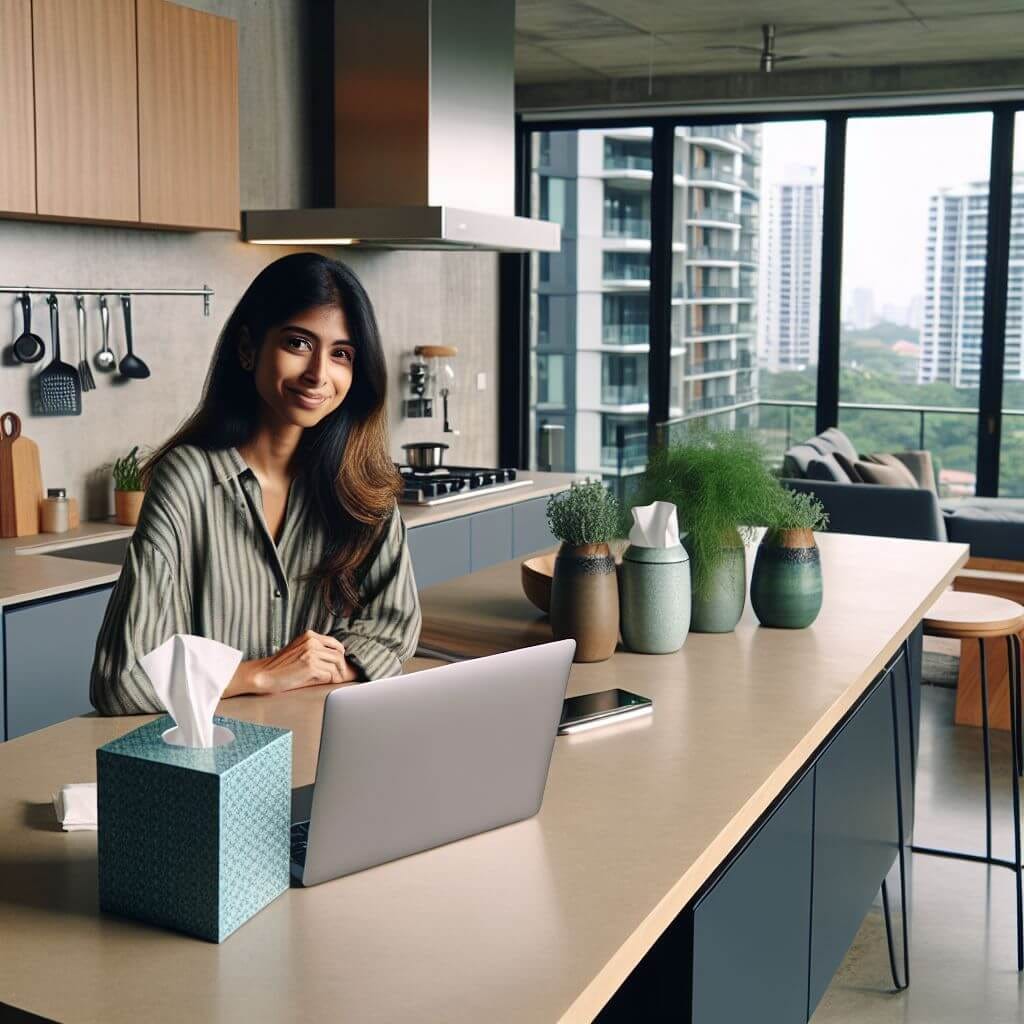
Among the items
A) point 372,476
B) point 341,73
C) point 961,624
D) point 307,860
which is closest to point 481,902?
point 307,860

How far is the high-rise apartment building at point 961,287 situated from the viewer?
6.80m

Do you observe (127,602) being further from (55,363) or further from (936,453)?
(936,453)

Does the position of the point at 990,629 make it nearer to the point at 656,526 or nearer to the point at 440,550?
the point at 656,526

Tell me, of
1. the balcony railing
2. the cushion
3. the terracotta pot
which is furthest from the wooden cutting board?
the balcony railing

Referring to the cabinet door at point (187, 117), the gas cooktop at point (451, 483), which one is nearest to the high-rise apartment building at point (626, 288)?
the gas cooktop at point (451, 483)

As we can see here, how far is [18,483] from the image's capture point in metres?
3.80

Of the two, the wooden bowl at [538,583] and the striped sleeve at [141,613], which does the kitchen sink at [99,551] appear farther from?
the striped sleeve at [141,613]

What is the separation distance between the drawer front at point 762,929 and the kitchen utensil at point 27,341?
9.51ft

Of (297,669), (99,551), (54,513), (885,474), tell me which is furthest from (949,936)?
(885,474)

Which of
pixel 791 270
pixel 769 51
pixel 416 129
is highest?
pixel 769 51

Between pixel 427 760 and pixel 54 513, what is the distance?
298 cm

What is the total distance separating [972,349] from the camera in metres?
6.92

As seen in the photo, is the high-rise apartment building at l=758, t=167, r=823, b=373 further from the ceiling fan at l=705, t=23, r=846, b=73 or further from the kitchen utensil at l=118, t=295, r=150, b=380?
the kitchen utensil at l=118, t=295, r=150, b=380

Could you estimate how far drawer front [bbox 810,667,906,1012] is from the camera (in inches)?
81.8
